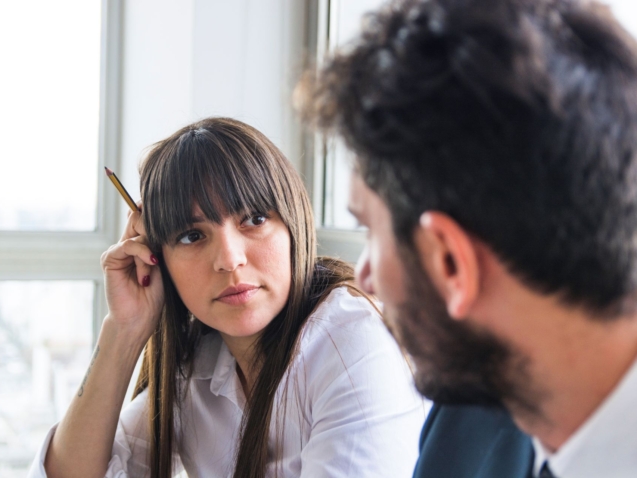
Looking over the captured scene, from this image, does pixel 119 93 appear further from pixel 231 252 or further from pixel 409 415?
pixel 409 415

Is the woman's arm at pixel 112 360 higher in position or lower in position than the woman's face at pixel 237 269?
lower

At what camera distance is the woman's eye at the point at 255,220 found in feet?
4.02

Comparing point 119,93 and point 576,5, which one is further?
point 119,93

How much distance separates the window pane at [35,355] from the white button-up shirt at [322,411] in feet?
2.70

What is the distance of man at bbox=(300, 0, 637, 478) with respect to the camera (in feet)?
1.73

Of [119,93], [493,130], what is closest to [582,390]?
[493,130]

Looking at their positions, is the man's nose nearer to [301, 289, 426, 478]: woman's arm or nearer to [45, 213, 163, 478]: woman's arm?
[301, 289, 426, 478]: woman's arm

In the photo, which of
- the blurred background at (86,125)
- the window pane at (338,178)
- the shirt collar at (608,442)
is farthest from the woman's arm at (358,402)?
Result: the blurred background at (86,125)

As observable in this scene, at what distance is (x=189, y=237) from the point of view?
49.1 inches

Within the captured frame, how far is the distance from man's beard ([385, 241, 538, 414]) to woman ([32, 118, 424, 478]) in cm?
44

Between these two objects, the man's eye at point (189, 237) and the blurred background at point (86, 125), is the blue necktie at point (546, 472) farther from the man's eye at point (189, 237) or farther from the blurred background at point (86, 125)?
the blurred background at point (86, 125)

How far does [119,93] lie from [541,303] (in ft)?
6.23

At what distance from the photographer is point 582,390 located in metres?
0.58

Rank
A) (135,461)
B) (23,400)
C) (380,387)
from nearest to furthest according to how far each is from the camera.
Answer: (380,387) < (135,461) < (23,400)
